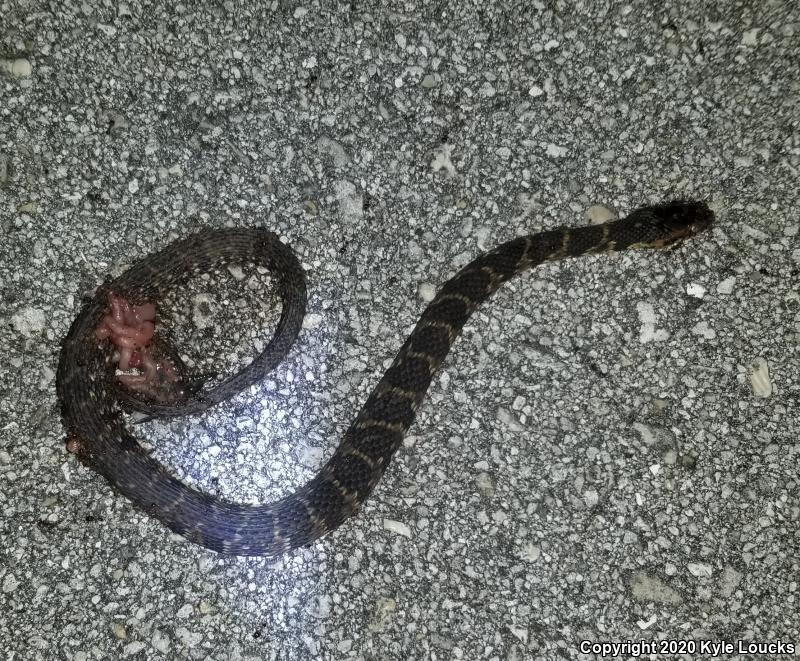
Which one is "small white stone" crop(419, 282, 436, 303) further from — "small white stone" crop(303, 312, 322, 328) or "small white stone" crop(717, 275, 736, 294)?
"small white stone" crop(717, 275, 736, 294)

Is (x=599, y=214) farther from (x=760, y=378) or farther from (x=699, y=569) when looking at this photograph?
(x=699, y=569)

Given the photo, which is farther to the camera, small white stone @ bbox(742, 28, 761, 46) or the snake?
small white stone @ bbox(742, 28, 761, 46)

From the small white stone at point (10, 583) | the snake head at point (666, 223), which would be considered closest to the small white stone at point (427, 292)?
the snake head at point (666, 223)

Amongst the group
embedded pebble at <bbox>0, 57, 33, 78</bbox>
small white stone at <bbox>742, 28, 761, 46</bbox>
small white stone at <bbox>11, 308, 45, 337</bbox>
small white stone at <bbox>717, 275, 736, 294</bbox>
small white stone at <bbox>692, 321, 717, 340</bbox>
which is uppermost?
small white stone at <bbox>742, 28, 761, 46</bbox>

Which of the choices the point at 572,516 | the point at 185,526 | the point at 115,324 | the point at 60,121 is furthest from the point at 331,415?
the point at 60,121

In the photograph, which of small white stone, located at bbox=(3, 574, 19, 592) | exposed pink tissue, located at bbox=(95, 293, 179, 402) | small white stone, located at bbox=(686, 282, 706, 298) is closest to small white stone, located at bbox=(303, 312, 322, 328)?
exposed pink tissue, located at bbox=(95, 293, 179, 402)

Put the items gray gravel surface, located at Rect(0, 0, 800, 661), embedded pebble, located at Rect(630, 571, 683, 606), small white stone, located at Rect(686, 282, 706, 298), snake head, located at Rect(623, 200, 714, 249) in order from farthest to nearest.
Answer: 1. small white stone, located at Rect(686, 282, 706, 298)
2. snake head, located at Rect(623, 200, 714, 249)
3. embedded pebble, located at Rect(630, 571, 683, 606)
4. gray gravel surface, located at Rect(0, 0, 800, 661)

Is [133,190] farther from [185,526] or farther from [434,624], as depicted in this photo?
[434,624]
